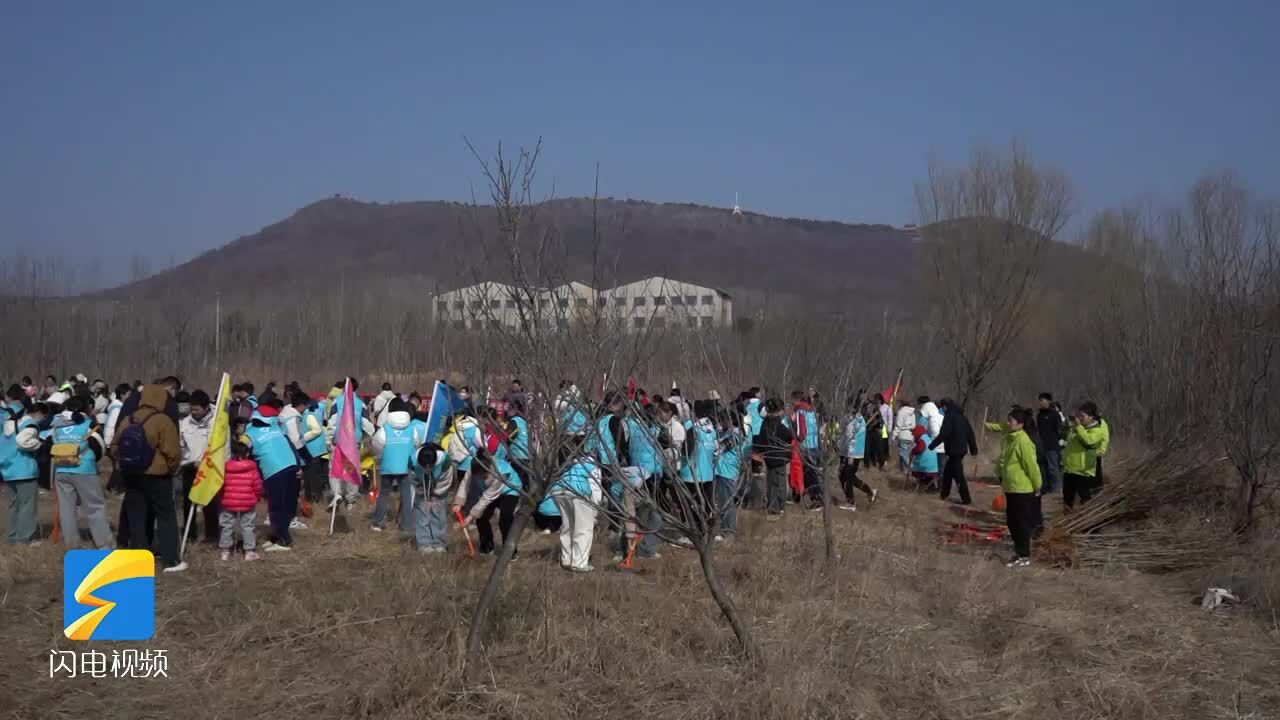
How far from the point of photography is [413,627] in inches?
305

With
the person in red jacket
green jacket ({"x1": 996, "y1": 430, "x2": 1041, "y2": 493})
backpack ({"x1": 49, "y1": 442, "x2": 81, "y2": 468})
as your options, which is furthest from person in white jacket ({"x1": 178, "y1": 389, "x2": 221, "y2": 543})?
green jacket ({"x1": 996, "y1": 430, "x2": 1041, "y2": 493})

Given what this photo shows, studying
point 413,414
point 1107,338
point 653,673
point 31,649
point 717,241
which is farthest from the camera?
point 717,241

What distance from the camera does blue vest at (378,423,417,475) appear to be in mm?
11836

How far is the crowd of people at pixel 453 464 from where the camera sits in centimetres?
756

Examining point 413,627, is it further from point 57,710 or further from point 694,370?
point 694,370

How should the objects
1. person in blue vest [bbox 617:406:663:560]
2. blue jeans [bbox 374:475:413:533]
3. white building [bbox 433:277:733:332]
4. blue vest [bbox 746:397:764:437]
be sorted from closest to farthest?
white building [bbox 433:277:733:332]
person in blue vest [bbox 617:406:663:560]
blue jeans [bbox 374:475:413:533]
blue vest [bbox 746:397:764:437]

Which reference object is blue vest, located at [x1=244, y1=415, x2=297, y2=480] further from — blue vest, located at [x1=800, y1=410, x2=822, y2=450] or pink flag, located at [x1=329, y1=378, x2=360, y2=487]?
blue vest, located at [x1=800, y1=410, x2=822, y2=450]

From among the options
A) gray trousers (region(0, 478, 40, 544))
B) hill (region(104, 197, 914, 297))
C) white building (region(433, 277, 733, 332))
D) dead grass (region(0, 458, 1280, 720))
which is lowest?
dead grass (region(0, 458, 1280, 720))

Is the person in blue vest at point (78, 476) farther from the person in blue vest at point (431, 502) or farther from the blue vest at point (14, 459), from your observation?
the person in blue vest at point (431, 502)

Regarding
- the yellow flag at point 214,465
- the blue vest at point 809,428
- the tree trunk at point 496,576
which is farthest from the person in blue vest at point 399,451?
the tree trunk at point 496,576

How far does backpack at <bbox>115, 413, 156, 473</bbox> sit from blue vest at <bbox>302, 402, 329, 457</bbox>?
12.5ft

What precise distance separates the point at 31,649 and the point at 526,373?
4.31 meters

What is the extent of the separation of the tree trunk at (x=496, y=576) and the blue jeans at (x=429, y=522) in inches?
163

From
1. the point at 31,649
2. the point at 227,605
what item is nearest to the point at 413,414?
the point at 227,605
